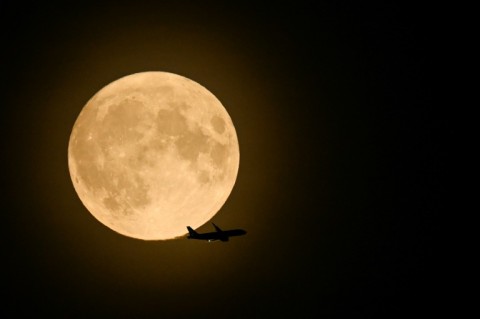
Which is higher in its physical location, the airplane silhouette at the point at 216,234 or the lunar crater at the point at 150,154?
the lunar crater at the point at 150,154

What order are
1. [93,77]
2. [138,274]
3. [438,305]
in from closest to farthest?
[93,77] → [138,274] → [438,305]

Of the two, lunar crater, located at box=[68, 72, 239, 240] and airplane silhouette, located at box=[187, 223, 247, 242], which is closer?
lunar crater, located at box=[68, 72, 239, 240]

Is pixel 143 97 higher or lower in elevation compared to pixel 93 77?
lower

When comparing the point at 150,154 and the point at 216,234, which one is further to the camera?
the point at 216,234

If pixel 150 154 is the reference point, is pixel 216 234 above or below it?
below

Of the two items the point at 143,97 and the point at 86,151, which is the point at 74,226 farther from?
the point at 143,97

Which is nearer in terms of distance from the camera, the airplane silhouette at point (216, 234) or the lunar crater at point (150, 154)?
the lunar crater at point (150, 154)

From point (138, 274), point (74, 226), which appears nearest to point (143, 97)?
point (74, 226)

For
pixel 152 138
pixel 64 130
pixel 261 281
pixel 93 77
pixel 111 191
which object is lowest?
Answer: pixel 261 281
